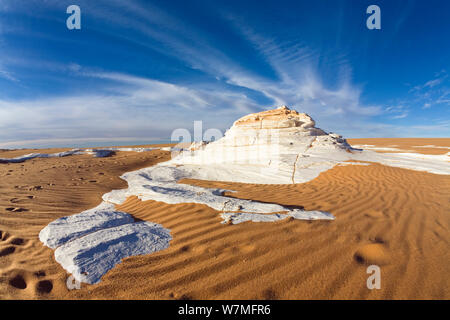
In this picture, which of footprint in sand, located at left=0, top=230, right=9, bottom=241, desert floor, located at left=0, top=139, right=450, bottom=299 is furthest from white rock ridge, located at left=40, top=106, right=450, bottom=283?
footprint in sand, located at left=0, top=230, right=9, bottom=241

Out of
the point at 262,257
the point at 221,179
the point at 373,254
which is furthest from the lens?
the point at 221,179

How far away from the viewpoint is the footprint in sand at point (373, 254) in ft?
7.37

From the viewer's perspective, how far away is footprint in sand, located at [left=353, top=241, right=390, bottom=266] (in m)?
2.25

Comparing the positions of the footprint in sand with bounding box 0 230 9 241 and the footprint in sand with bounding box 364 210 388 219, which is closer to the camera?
the footprint in sand with bounding box 0 230 9 241

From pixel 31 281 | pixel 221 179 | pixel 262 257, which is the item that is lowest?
pixel 31 281

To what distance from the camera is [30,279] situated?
6.64 feet

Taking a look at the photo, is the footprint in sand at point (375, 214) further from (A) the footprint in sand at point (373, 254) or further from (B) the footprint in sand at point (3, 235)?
(B) the footprint in sand at point (3, 235)

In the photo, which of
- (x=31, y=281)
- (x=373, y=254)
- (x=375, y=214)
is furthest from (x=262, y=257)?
(x=375, y=214)

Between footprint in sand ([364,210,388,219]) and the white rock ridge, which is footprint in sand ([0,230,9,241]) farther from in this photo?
footprint in sand ([364,210,388,219])

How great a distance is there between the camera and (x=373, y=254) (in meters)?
2.38

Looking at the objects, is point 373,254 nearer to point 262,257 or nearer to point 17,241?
point 262,257

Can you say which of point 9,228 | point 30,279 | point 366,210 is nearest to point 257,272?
point 30,279

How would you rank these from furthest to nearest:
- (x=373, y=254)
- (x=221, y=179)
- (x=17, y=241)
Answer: (x=221, y=179) → (x=17, y=241) → (x=373, y=254)

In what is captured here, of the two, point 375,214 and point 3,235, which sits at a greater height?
point 375,214
